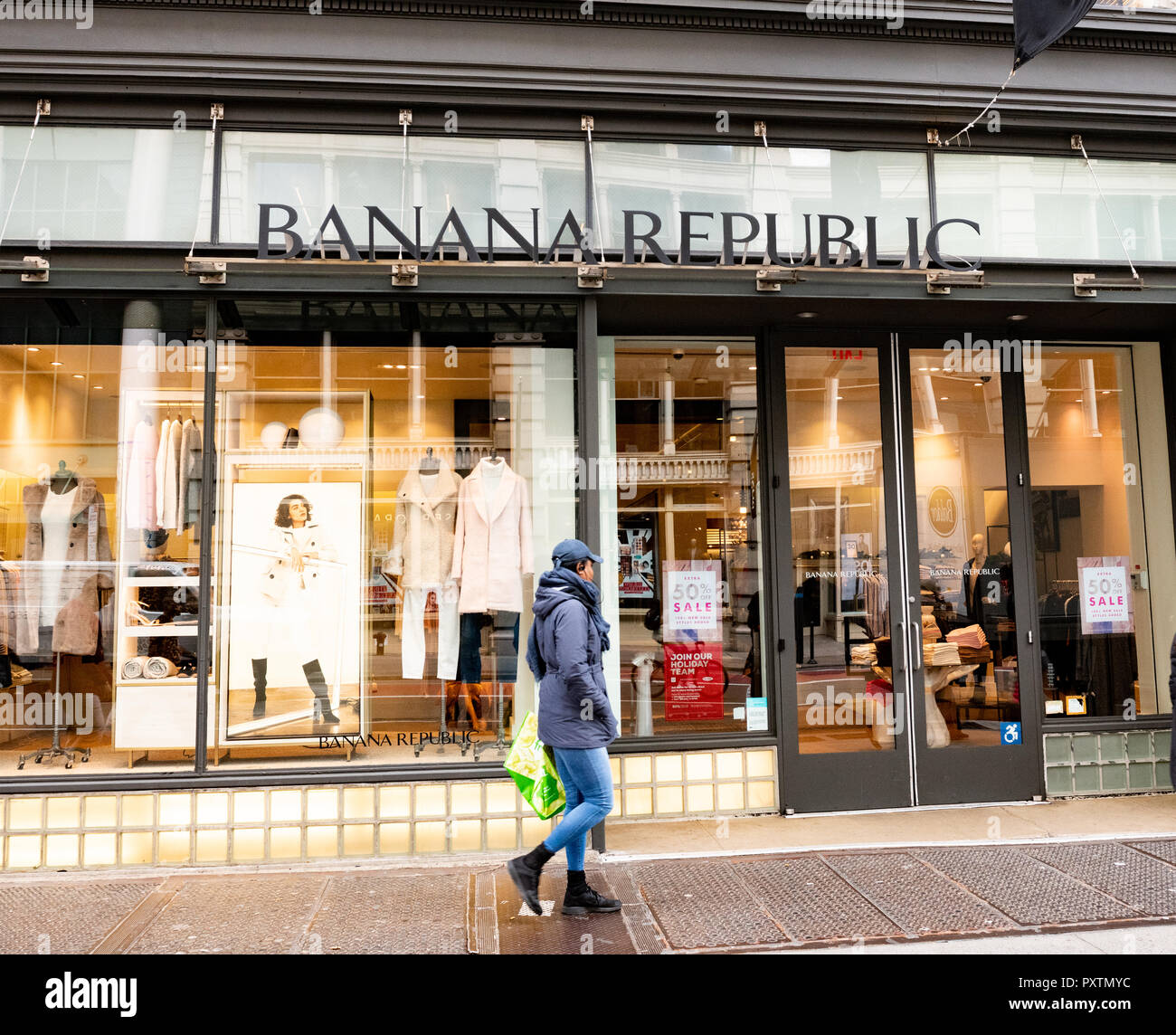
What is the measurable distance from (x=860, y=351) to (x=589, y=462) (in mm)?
2548

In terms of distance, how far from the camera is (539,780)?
463 cm

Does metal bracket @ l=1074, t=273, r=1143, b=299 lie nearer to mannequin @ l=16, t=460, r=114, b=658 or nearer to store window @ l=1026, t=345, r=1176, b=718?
store window @ l=1026, t=345, r=1176, b=718

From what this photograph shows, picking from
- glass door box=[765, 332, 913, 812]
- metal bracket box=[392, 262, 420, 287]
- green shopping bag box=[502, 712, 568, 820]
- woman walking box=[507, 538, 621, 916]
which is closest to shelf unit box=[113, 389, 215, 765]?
metal bracket box=[392, 262, 420, 287]

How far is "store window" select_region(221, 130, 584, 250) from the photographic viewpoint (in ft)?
18.9

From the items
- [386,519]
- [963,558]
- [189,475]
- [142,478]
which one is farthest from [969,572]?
[142,478]

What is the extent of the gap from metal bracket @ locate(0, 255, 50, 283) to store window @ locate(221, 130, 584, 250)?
1.13 m

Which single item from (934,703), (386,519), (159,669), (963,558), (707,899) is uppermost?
(386,519)

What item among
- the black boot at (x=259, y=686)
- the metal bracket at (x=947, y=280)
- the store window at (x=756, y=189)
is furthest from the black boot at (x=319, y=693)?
the metal bracket at (x=947, y=280)

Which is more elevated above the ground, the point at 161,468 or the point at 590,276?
the point at 590,276

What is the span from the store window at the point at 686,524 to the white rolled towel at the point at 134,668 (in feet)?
11.0

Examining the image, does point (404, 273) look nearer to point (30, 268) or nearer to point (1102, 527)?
point (30, 268)

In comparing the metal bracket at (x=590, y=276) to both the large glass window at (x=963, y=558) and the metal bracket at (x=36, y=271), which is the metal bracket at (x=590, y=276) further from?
the metal bracket at (x=36, y=271)

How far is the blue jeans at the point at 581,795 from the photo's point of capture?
4453 mm

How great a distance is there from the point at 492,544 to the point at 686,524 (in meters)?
1.57
